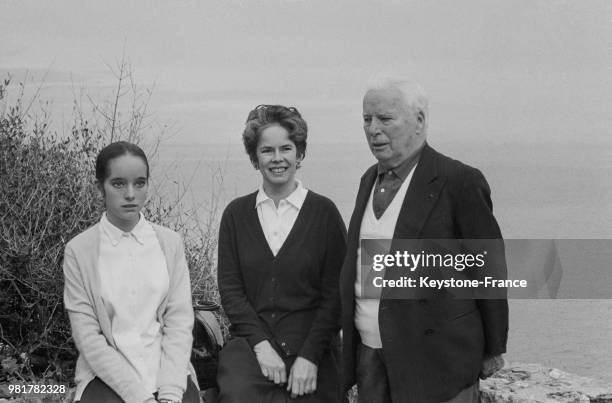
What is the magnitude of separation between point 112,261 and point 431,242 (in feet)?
4.50

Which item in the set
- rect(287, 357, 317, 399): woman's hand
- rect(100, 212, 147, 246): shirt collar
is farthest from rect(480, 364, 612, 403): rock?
rect(100, 212, 147, 246): shirt collar

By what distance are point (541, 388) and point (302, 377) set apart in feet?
4.47

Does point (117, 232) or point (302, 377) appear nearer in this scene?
point (117, 232)

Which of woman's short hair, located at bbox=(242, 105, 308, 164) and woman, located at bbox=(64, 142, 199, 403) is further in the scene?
woman's short hair, located at bbox=(242, 105, 308, 164)

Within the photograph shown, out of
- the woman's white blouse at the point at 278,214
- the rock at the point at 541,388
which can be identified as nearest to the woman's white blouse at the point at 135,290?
the woman's white blouse at the point at 278,214

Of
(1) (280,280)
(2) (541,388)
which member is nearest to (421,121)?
(1) (280,280)

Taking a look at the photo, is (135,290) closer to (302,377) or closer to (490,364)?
(302,377)

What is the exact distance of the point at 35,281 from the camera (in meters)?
5.43

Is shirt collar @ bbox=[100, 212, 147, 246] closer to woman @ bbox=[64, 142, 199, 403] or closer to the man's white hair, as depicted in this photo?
woman @ bbox=[64, 142, 199, 403]

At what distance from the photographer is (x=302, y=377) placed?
3666 mm

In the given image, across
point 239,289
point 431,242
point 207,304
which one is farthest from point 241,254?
point 431,242

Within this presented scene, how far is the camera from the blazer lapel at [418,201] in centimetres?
322

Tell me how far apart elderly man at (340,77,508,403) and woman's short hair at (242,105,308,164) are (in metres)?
0.55

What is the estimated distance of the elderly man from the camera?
10.5 feet
